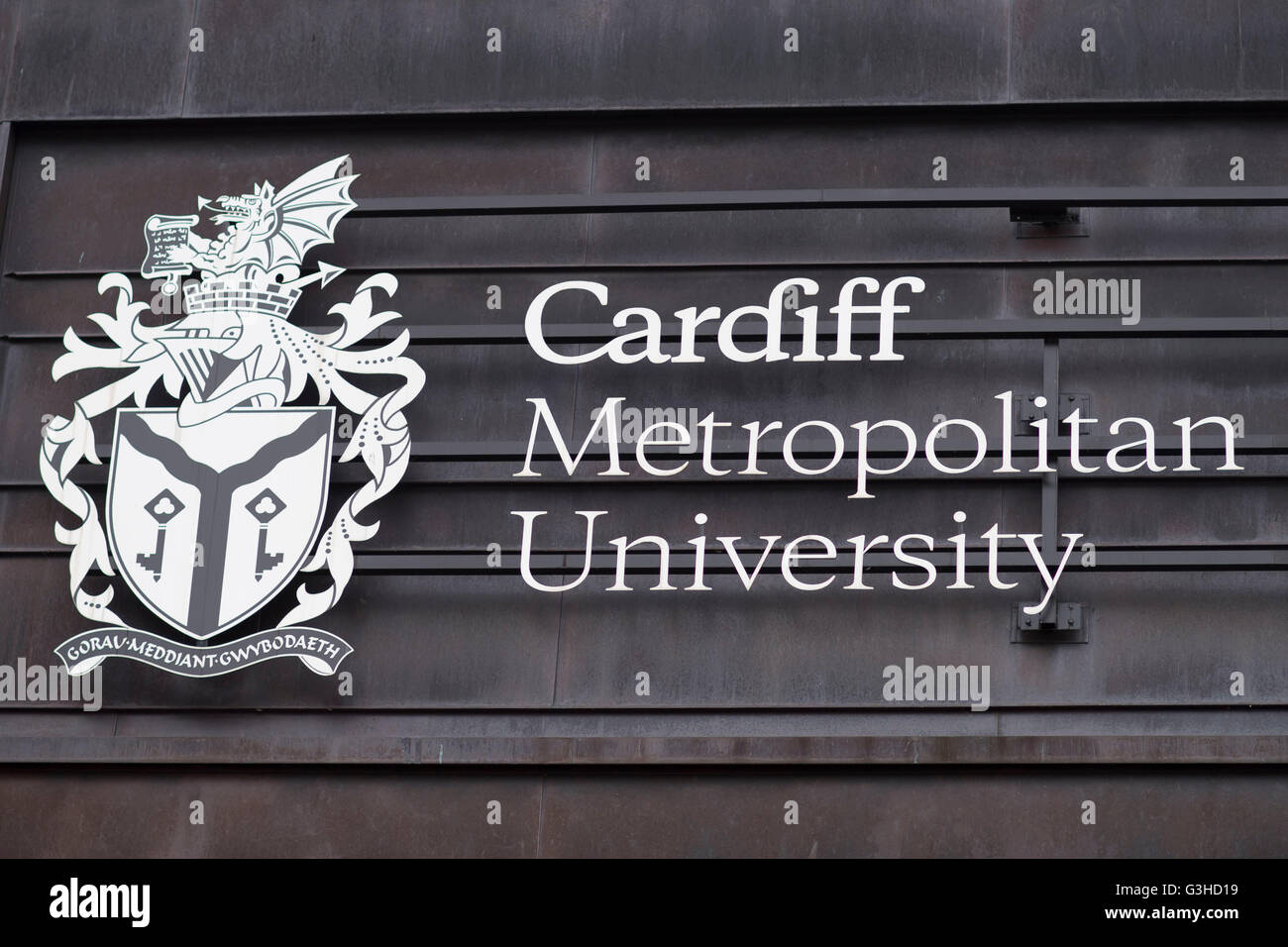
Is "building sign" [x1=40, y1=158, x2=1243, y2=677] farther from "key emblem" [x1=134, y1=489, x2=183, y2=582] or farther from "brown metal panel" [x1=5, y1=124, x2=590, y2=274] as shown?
"brown metal panel" [x1=5, y1=124, x2=590, y2=274]

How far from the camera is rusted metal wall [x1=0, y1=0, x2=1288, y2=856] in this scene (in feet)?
39.0

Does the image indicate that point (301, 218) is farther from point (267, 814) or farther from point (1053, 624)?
point (1053, 624)

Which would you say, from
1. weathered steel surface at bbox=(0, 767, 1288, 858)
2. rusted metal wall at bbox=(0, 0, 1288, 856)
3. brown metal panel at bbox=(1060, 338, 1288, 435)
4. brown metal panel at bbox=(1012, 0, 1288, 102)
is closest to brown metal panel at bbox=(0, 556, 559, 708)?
rusted metal wall at bbox=(0, 0, 1288, 856)

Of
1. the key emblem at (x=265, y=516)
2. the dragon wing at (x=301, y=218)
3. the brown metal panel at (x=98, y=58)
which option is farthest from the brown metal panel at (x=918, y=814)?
the brown metal panel at (x=98, y=58)

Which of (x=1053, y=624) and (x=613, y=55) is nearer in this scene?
(x=1053, y=624)

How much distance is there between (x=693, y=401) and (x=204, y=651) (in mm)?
3437

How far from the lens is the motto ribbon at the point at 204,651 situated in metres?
12.2

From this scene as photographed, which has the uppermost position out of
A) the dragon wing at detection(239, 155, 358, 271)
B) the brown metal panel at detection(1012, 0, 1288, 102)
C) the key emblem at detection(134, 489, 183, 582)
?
the brown metal panel at detection(1012, 0, 1288, 102)

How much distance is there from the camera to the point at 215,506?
12508 mm

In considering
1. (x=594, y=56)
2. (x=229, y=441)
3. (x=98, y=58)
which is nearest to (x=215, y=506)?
(x=229, y=441)

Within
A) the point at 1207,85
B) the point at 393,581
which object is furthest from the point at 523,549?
the point at 1207,85

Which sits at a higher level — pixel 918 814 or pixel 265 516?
pixel 265 516

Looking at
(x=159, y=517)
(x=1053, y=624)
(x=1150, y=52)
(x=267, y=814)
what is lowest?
(x=267, y=814)

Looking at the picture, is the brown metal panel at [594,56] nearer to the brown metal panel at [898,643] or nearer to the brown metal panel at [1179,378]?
the brown metal panel at [1179,378]
